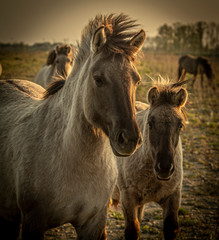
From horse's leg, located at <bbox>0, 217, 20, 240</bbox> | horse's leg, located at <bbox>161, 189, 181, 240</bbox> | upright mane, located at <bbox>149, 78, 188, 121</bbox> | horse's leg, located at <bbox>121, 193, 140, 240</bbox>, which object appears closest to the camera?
horse's leg, located at <bbox>0, 217, 20, 240</bbox>

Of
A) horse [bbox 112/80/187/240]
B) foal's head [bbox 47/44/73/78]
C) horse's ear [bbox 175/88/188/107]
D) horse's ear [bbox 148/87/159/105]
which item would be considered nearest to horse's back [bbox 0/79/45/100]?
horse's ear [bbox 148/87/159/105]

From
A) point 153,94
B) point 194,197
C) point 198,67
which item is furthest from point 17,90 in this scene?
point 198,67

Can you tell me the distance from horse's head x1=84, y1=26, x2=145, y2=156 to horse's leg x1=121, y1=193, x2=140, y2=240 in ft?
5.32

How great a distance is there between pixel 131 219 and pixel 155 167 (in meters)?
0.90

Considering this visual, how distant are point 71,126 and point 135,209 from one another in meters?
1.67

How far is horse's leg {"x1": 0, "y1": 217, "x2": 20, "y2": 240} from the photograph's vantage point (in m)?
2.86

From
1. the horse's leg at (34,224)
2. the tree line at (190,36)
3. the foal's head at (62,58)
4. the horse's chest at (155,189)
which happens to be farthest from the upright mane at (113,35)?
the tree line at (190,36)

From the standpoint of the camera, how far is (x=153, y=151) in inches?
116

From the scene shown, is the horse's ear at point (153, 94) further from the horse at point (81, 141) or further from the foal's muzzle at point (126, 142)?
the foal's muzzle at point (126, 142)

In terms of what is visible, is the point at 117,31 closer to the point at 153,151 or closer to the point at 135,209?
the point at 153,151

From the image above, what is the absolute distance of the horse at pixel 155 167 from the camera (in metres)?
2.89

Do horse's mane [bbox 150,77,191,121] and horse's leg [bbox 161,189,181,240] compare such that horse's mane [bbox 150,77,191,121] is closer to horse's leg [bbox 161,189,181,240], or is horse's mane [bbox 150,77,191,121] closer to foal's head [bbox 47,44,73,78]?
horse's leg [bbox 161,189,181,240]

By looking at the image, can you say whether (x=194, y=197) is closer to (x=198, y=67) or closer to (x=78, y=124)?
(x=78, y=124)

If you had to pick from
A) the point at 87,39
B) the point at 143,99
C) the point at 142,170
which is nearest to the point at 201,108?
the point at 143,99
